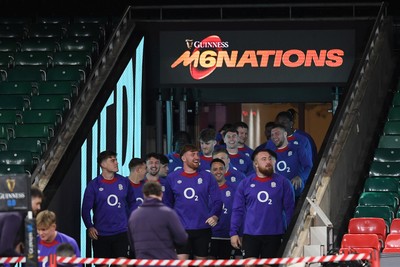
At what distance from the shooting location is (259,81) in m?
24.8

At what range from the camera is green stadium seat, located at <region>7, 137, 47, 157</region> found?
2167cm

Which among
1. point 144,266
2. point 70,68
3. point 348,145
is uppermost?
point 70,68

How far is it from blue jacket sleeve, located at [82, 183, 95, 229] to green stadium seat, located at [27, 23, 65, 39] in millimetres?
8625

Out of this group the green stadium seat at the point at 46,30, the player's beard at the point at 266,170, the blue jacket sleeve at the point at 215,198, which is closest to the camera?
the player's beard at the point at 266,170

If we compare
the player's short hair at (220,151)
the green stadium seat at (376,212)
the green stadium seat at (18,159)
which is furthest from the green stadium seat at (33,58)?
the green stadium seat at (376,212)

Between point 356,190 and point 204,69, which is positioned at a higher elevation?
point 204,69

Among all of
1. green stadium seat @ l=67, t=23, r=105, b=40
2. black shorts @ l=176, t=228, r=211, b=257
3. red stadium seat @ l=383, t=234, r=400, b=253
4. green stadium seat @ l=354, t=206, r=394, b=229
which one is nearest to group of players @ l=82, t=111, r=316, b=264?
black shorts @ l=176, t=228, r=211, b=257

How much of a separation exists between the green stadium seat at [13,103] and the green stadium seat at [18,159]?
2208 millimetres

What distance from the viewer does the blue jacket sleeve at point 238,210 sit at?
1694 cm

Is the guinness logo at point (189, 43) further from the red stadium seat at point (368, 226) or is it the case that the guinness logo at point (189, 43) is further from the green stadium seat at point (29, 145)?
the red stadium seat at point (368, 226)

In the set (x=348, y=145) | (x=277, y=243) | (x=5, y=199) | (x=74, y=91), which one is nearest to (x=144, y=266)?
(x=5, y=199)

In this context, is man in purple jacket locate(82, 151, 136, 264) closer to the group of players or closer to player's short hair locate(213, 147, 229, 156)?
the group of players

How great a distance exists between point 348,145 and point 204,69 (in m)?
4.89

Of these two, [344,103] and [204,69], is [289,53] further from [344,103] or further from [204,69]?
[344,103]
